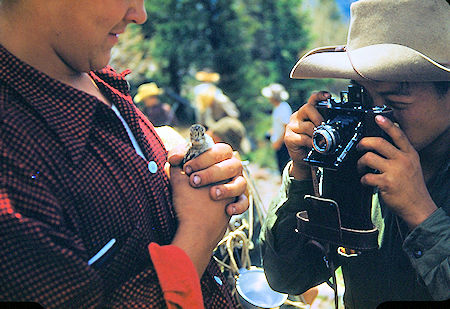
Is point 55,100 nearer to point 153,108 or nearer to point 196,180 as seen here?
point 196,180

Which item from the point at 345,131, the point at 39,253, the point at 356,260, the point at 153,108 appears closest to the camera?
the point at 39,253

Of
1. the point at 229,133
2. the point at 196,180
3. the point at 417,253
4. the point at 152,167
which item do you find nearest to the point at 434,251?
the point at 417,253

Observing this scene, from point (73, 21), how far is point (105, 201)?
1.51 ft

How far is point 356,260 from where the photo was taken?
2061 millimetres

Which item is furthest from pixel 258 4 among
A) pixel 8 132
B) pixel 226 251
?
pixel 8 132

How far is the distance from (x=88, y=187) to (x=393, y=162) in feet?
3.74

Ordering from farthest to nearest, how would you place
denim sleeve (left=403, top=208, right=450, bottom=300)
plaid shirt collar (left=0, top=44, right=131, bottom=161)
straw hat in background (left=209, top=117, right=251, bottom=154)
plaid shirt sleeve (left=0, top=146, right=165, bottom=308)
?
straw hat in background (left=209, top=117, right=251, bottom=154), denim sleeve (left=403, top=208, right=450, bottom=300), plaid shirt collar (left=0, top=44, right=131, bottom=161), plaid shirt sleeve (left=0, top=146, right=165, bottom=308)

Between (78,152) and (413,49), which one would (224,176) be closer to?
(78,152)

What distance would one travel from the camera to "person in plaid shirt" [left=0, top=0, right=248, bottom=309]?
99cm

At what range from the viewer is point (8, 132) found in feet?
3.37

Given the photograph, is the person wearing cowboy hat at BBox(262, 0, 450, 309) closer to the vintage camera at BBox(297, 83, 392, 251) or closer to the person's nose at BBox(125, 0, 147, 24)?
the vintage camera at BBox(297, 83, 392, 251)

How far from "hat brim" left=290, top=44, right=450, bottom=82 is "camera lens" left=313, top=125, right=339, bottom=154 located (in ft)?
0.90

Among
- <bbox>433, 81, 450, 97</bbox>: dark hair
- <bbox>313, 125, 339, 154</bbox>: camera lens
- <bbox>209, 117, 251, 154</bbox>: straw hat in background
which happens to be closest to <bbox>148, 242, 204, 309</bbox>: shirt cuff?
<bbox>313, 125, 339, 154</bbox>: camera lens

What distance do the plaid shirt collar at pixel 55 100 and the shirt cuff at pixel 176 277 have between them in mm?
330
